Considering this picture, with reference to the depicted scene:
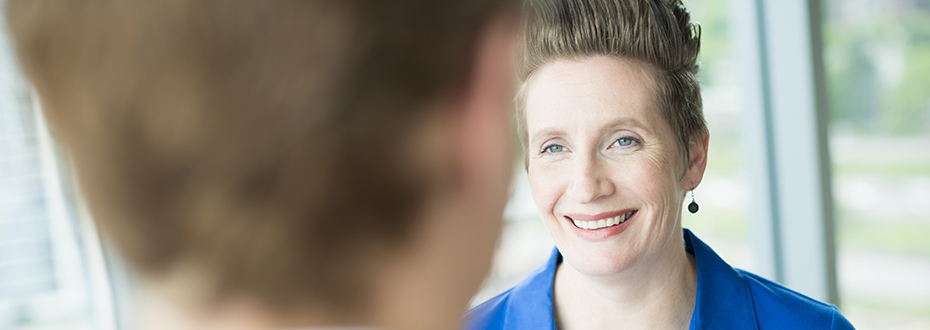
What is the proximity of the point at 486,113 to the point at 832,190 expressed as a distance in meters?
2.61

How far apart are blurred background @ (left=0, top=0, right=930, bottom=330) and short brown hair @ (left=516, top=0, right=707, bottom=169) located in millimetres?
1008

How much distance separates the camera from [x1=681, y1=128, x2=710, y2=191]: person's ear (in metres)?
1.57

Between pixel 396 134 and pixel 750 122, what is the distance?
2562 millimetres

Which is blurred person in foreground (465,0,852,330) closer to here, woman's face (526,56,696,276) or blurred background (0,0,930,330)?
woman's face (526,56,696,276)

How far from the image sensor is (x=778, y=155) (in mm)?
2684

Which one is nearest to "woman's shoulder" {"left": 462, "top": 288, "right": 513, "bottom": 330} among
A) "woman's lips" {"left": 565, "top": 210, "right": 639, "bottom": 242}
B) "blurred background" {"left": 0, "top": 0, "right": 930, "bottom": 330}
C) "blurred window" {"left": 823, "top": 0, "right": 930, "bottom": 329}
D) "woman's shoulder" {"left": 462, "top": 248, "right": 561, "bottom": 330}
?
"woman's shoulder" {"left": 462, "top": 248, "right": 561, "bottom": 330}

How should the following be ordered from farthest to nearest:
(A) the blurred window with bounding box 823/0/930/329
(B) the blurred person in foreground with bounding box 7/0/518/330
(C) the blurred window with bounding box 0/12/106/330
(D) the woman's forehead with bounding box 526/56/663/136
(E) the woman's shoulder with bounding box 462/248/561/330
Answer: (A) the blurred window with bounding box 823/0/930/329, (C) the blurred window with bounding box 0/12/106/330, (E) the woman's shoulder with bounding box 462/248/561/330, (D) the woman's forehead with bounding box 526/56/663/136, (B) the blurred person in foreground with bounding box 7/0/518/330

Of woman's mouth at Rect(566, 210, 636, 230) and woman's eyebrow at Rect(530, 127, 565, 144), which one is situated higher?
woman's eyebrow at Rect(530, 127, 565, 144)

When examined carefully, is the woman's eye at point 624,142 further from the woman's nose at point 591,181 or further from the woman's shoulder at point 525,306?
the woman's shoulder at point 525,306

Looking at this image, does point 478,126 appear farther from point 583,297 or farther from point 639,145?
point 583,297

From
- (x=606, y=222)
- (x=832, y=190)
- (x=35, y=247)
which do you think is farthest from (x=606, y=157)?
(x=35, y=247)

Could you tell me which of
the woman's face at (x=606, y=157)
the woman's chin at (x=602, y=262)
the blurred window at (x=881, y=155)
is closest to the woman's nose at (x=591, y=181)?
the woman's face at (x=606, y=157)

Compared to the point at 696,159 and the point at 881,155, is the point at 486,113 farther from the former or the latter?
the point at 881,155

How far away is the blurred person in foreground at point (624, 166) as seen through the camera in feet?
4.77
